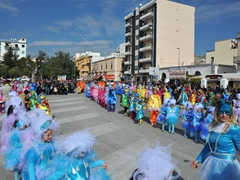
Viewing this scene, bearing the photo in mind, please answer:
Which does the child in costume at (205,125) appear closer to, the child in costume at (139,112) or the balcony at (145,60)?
the child in costume at (139,112)

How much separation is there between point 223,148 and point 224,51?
51.9 meters

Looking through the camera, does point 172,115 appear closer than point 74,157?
No

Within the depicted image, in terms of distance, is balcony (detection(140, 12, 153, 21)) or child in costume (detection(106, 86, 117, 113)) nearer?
child in costume (detection(106, 86, 117, 113))

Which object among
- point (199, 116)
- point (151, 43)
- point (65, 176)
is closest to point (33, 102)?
point (199, 116)

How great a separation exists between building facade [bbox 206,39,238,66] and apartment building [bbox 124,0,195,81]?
6.18 m

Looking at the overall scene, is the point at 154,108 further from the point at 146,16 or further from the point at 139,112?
the point at 146,16

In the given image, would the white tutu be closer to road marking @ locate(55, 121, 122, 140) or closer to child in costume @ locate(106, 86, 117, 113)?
road marking @ locate(55, 121, 122, 140)

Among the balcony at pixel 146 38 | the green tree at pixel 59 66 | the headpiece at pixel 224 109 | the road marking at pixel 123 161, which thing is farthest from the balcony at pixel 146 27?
the headpiece at pixel 224 109

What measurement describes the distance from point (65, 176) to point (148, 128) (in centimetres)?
721

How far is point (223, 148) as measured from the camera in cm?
313

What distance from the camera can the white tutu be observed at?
9.82ft

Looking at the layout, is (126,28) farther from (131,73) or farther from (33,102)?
(33,102)

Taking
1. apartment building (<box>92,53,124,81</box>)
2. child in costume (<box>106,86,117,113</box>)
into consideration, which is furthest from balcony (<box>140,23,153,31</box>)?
child in costume (<box>106,86,117,113</box>)

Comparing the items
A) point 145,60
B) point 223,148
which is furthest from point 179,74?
point 145,60
